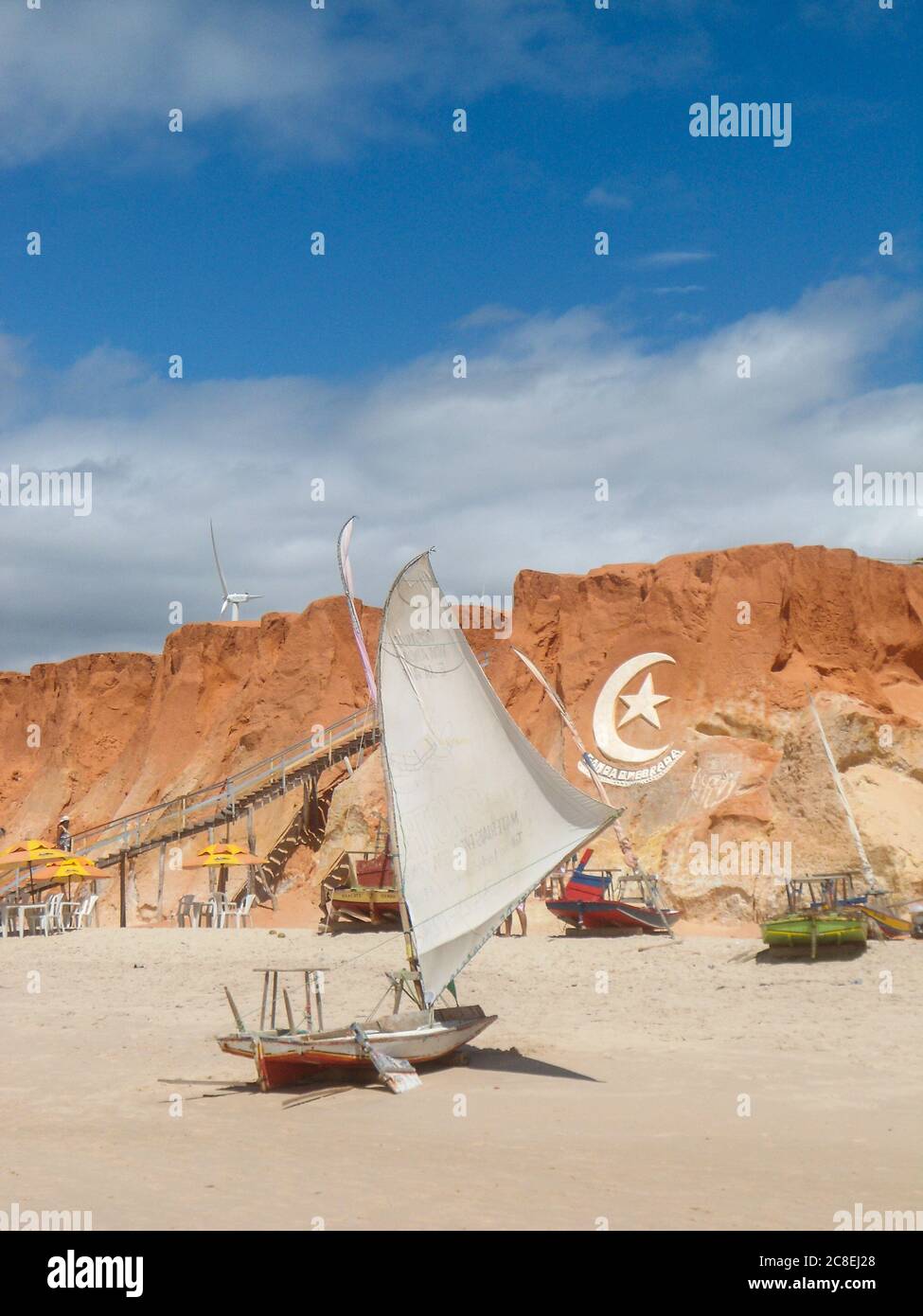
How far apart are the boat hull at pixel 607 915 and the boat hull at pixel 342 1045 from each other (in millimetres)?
8543

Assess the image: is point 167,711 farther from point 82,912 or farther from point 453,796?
point 453,796

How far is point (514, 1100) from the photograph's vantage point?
13.0 meters

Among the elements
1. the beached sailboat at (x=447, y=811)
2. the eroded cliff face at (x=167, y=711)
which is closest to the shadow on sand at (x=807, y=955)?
the beached sailboat at (x=447, y=811)

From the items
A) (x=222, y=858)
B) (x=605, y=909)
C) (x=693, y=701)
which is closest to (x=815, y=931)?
(x=605, y=909)

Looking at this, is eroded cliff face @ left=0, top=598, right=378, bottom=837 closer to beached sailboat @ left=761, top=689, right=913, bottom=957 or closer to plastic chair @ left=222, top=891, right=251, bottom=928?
plastic chair @ left=222, top=891, right=251, bottom=928

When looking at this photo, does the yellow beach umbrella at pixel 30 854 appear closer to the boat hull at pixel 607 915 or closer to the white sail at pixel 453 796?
the boat hull at pixel 607 915

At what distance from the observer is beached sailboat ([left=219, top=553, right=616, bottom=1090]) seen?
14953 mm

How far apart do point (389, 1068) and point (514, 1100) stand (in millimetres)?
1407

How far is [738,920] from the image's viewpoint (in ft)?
84.1

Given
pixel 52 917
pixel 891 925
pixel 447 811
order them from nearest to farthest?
1. pixel 447 811
2. pixel 891 925
3. pixel 52 917

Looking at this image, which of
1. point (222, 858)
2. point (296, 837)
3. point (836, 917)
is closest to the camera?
point (836, 917)

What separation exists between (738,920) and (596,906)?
150 inches
